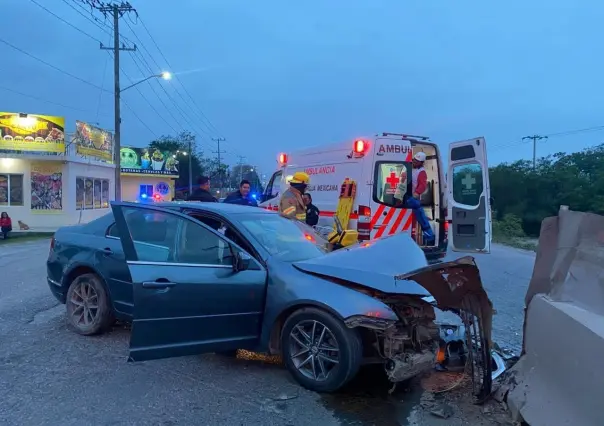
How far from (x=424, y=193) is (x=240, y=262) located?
20.3ft

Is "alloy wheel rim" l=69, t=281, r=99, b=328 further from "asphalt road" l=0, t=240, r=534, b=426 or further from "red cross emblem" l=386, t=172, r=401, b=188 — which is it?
"red cross emblem" l=386, t=172, r=401, b=188

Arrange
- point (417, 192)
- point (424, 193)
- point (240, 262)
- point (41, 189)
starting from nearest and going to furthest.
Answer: point (240, 262) < point (417, 192) < point (424, 193) < point (41, 189)

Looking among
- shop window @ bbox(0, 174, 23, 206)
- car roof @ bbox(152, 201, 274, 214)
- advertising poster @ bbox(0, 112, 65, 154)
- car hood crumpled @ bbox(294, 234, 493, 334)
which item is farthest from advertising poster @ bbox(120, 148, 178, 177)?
car hood crumpled @ bbox(294, 234, 493, 334)

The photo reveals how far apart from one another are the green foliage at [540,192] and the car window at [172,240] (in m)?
32.5

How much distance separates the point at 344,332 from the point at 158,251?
1.86 meters

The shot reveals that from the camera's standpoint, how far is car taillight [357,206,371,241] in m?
9.03

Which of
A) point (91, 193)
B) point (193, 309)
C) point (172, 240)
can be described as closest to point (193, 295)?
point (193, 309)

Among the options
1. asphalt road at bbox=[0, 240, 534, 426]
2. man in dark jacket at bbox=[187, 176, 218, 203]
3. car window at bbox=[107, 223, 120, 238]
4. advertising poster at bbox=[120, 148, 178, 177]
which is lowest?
asphalt road at bbox=[0, 240, 534, 426]

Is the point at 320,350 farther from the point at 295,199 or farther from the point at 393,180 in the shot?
the point at 393,180

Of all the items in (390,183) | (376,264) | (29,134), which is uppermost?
(29,134)

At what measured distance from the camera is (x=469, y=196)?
919 centimetres

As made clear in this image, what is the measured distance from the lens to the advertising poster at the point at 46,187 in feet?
87.9

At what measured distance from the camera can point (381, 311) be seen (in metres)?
3.94

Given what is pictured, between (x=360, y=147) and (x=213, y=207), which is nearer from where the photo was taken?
(x=213, y=207)
